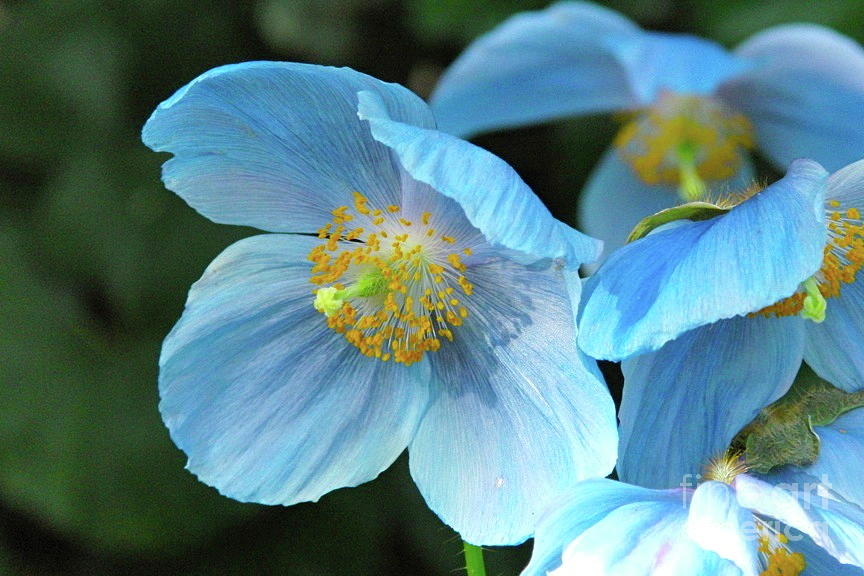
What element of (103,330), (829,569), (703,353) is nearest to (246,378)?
(703,353)

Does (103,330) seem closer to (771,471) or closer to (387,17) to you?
(387,17)

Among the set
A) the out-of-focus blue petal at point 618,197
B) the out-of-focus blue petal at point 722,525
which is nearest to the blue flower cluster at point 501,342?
the out-of-focus blue petal at point 722,525

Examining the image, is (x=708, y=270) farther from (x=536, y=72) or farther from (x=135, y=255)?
(x=135, y=255)

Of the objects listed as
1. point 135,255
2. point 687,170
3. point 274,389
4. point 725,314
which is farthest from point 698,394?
point 135,255

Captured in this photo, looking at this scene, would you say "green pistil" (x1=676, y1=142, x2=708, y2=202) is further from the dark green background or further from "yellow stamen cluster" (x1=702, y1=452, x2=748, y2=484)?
"yellow stamen cluster" (x1=702, y1=452, x2=748, y2=484)

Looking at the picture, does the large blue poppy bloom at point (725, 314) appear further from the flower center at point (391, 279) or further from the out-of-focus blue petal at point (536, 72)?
the out-of-focus blue petal at point (536, 72)

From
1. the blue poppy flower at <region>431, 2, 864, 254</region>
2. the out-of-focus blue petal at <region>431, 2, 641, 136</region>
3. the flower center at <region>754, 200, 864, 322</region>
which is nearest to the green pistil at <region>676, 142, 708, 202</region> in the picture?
the blue poppy flower at <region>431, 2, 864, 254</region>
